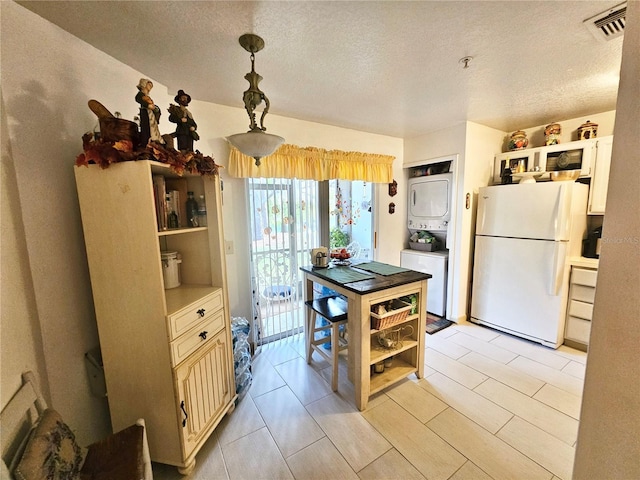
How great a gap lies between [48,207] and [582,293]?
4012mm

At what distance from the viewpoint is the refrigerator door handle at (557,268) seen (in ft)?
7.75

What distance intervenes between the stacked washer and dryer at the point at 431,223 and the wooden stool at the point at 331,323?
155 centimetres

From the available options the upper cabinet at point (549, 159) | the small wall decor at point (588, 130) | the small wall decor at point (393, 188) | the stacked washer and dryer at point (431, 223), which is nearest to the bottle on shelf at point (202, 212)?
the small wall decor at point (393, 188)

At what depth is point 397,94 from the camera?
210 centimetres

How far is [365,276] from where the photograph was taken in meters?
2.02

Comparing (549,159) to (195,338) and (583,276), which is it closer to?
(583,276)

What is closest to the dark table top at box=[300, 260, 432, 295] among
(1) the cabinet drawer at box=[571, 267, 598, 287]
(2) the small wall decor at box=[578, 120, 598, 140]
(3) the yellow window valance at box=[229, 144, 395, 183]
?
(3) the yellow window valance at box=[229, 144, 395, 183]

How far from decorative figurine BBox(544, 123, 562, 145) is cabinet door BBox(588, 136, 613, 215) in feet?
1.17

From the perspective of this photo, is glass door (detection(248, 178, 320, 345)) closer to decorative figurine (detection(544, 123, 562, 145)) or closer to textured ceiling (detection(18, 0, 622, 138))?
textured ceiling (detection(18, 0, 622, 138))

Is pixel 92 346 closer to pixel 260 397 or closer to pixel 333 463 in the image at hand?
pixel 260 397

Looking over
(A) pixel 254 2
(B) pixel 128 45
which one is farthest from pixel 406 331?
(B) pixel 128 45

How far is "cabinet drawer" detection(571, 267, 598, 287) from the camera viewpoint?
232cm

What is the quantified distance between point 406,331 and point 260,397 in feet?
4.19

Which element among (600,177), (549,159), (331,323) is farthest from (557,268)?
(331,323)
